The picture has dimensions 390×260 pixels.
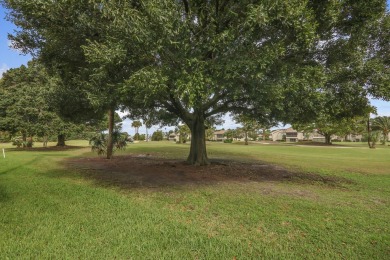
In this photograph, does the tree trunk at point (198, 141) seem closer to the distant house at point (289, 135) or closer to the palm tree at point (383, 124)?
the palm tree at point (383, 124)

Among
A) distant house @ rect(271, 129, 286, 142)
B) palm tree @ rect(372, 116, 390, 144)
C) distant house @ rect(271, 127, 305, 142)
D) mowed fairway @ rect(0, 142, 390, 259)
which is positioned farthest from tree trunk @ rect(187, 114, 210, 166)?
A: distant house @ rect(271, 129, 286, 142)

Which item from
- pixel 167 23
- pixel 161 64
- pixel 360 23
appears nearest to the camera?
pixel 167 23

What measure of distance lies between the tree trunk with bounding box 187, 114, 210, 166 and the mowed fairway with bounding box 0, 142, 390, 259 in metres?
6.14

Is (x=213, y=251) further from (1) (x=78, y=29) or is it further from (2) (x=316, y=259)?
(1) (x=78, y=29)

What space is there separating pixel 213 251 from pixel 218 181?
280 inches

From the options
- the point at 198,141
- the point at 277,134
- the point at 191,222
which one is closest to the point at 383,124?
the point at 277,134

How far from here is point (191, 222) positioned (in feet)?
20.9

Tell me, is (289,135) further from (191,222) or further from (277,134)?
(191,222)

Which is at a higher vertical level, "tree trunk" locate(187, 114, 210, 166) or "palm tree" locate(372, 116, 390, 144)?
"palm tree" locate(372, 116, 390, 144)

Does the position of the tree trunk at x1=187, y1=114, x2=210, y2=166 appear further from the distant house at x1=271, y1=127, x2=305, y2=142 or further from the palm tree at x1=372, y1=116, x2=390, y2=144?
the distant house at x1=271, y1=127, x2=305, y2=142

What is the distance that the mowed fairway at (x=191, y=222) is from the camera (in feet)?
15.9

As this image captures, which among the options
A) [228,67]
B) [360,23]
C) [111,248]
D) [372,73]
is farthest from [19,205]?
[360,23]

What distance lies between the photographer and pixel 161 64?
26.5 ft

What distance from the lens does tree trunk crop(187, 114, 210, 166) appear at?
1598 centimetres
